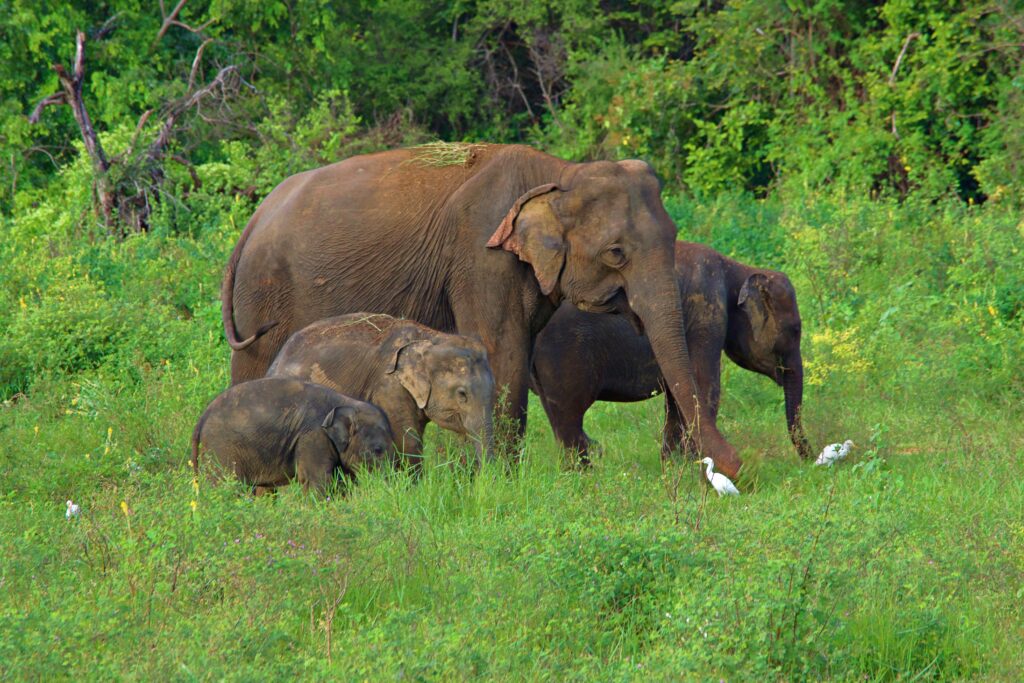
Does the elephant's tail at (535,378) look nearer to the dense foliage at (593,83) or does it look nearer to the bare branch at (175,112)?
the dense foliage at (593,83)

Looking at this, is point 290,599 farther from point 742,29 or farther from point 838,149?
point 742,29

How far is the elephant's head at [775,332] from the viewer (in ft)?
29.2

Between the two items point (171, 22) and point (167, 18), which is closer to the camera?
point (171, 22)

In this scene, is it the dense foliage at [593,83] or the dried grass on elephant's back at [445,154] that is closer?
the dried grass on elephant's back at [445,154]

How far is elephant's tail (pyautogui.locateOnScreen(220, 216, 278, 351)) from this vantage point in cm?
818

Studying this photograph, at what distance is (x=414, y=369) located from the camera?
7.33 meters

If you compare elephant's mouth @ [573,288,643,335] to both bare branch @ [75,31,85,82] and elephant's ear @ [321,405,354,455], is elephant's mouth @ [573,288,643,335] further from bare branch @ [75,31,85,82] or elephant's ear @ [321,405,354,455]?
bare branch @ [75,31,85,82]

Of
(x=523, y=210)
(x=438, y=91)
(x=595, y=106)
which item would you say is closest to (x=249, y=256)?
(x=523, y=210)

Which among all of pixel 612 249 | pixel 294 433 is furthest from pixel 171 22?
pixel 294 433

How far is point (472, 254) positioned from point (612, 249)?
77 cm

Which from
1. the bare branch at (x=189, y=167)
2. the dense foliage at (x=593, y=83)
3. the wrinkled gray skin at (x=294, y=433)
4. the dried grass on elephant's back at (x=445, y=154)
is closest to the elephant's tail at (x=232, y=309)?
the dried grass on elephant's back at (x=445, y=154)

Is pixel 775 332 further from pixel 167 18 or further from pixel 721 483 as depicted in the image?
pixel 167 18

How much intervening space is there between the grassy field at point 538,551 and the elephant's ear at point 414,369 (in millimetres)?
366

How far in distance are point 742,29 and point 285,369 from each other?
12135 millimetres
